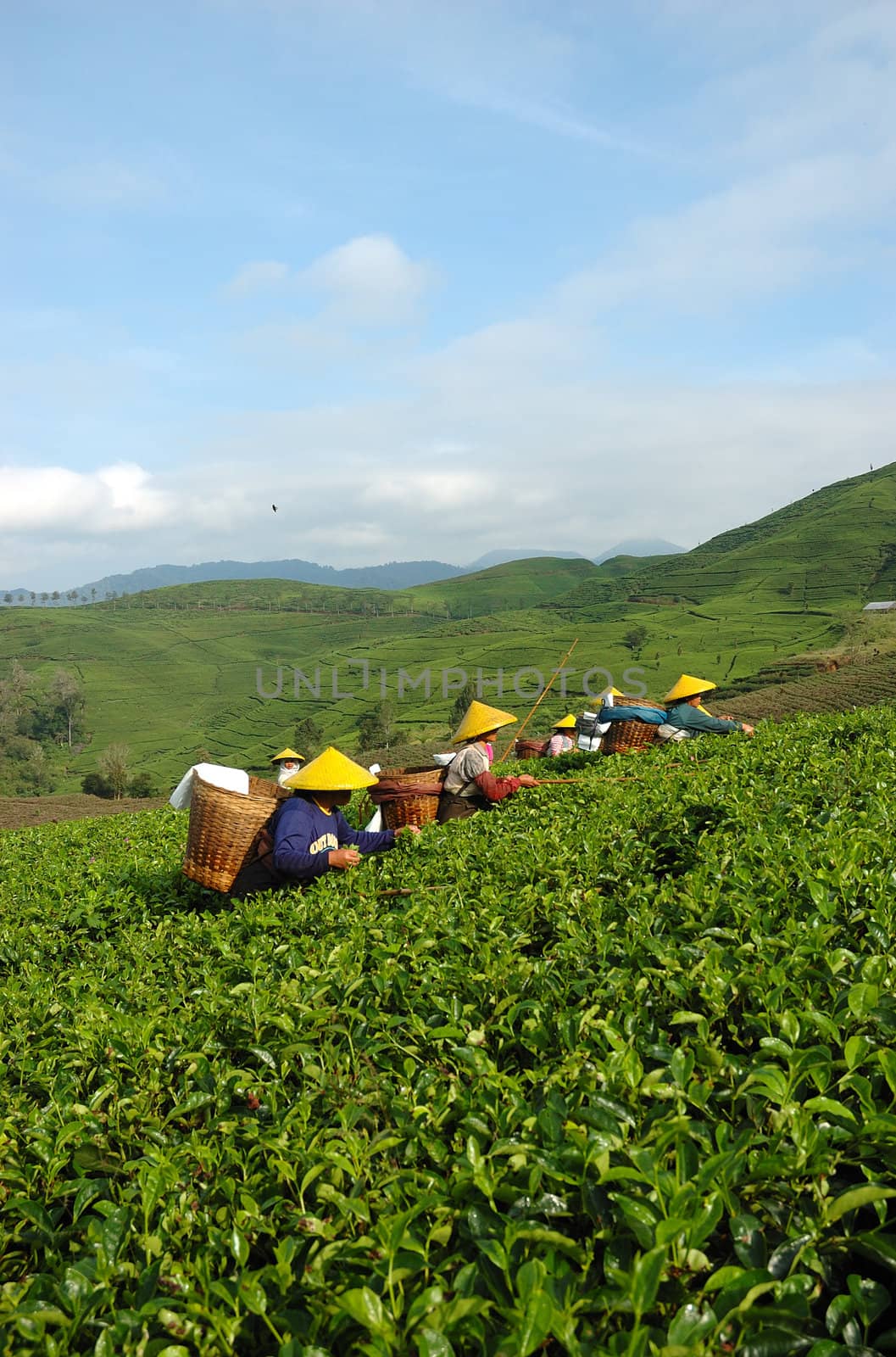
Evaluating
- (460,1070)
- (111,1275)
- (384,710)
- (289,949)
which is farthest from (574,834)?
(384,710)

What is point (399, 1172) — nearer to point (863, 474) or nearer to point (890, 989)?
point (890, 989)

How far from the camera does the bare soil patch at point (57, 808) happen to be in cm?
2495

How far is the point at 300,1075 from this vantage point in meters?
2.51

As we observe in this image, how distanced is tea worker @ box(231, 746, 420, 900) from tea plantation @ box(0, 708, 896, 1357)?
1056 millimetres

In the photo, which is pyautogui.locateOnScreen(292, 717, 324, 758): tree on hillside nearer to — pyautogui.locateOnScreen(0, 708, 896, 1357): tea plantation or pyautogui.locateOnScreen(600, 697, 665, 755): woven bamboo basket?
pyautogui.locateOnScreen(600, 697, 665, 755): woven bamboo basket

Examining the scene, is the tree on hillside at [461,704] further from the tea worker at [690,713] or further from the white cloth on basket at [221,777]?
the white cloth on basket at [221,777]

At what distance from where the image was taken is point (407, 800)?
6914 mm

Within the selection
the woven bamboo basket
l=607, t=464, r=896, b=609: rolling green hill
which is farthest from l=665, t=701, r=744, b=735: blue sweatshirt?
l=607, t=464, r=896, b=609: rolling green hill

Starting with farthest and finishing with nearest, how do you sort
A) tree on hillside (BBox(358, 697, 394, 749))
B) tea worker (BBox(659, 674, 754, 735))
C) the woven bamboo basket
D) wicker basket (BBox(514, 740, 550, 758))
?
tree on hillside (BBox(358, 697, 394, 749)) < wicker basket (BBox(514, 740, 550, 758)) < the woven bamboo basket < tea worker (BBox(659, 674, 754, 735))

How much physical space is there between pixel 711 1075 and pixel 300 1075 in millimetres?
1232

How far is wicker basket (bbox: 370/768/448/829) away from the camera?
6.90m

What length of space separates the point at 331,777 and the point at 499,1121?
3596 mm

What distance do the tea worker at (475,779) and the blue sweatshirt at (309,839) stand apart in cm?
110

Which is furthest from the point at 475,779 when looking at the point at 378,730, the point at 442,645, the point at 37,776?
the point at 442,645
